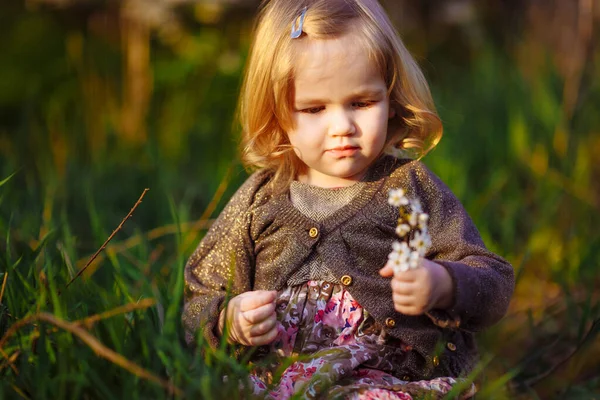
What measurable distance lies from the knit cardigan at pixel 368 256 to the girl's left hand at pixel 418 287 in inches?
4.2

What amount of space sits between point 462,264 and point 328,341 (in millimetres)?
372

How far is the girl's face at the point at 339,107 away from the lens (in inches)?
71.4

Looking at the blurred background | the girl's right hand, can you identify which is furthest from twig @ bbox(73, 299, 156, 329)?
the girl's right hand

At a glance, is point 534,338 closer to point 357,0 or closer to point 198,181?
point 357,0

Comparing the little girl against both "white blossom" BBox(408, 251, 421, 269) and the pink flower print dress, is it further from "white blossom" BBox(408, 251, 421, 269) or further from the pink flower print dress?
"white blossom" BBox(408, 251, 421, 269)

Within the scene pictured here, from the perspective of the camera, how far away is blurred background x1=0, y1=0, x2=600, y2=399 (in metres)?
2.13

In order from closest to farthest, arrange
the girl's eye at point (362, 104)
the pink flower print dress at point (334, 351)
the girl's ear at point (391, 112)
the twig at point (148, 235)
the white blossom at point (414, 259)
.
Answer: the white blossom at point (414, 259) → the pink flower print dress at point (334, 351) → the girl's eye at point (362, 104) → the girl's ear at point (391, 112) → the twig at point (148, 235)

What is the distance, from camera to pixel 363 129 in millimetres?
1857

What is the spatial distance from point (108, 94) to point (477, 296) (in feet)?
10.3

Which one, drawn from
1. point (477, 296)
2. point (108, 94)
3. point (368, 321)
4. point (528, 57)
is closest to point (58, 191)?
point (108, 94)

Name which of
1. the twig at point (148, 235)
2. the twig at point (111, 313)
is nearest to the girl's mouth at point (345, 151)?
the twig at point (111, 313)

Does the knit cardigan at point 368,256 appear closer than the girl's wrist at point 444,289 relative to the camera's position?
No

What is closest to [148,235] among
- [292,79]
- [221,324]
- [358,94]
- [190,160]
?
[221,324]

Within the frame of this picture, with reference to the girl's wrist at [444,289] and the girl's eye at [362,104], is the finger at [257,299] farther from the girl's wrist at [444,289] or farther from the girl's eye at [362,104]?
the girl's eye at [362,104]
